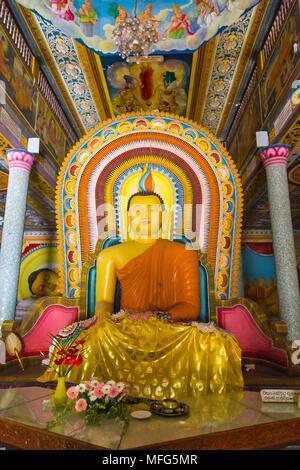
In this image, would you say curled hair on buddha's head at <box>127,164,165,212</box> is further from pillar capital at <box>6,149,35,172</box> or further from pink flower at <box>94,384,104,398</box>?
pink flower at <box>94,384,104,398</box>

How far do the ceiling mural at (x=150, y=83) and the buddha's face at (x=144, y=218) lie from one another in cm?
363

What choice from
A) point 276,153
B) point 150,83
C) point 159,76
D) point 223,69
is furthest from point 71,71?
point 276,153

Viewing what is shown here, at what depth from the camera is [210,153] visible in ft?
15.7

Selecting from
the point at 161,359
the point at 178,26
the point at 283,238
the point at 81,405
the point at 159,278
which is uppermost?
the point at 178,26

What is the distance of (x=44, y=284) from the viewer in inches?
469

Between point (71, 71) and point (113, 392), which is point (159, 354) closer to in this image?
point (113, 392)

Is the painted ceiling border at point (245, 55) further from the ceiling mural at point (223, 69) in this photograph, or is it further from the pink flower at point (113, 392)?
the pink flower at point (113, 392)

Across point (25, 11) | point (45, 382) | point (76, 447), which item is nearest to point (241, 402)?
point (76, 447)

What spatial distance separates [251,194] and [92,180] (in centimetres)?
→ 447

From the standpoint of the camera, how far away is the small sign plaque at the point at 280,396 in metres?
2.69

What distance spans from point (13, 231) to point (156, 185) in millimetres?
2668

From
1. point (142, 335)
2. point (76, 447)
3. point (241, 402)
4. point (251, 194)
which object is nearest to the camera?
→ point (76, 447)

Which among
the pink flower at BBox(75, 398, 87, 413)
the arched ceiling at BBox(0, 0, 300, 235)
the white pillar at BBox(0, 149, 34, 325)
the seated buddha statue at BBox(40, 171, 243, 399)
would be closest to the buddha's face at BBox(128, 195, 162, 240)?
the seated buddha statue at BBox(40, 171, 243, 399)

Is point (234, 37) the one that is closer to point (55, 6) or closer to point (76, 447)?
point (55, 6)
